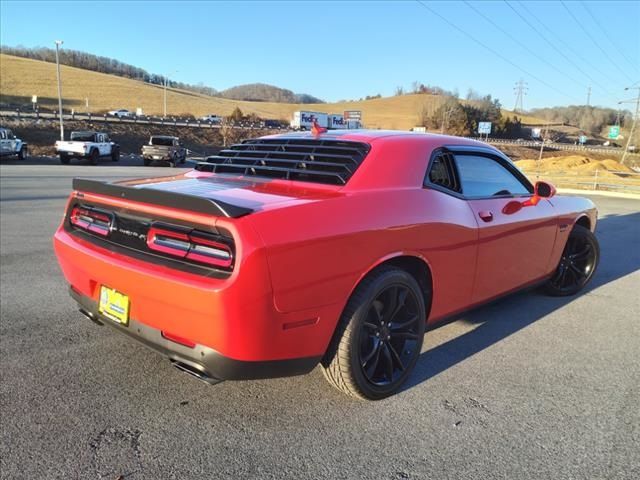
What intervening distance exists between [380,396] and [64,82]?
103 m

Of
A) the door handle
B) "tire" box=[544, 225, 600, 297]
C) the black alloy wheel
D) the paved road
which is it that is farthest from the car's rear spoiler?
"tire" box=[544, 225, 600, 297]

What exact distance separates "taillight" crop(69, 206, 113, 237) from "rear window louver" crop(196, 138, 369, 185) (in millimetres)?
1041

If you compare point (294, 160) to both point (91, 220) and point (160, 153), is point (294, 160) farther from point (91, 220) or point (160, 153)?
point (160, 153)


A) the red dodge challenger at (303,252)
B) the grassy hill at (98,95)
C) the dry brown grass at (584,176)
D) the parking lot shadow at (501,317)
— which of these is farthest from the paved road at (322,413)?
the grassy hill at (98,95)

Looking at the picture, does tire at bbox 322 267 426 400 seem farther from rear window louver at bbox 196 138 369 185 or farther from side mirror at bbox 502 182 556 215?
side mirror at bbox 502 182 556 215

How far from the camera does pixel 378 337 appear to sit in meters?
3.03

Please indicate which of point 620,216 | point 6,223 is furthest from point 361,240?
point 620,216

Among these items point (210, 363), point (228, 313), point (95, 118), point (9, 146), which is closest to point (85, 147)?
point (9, 146)

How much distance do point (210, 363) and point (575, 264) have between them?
176 inches

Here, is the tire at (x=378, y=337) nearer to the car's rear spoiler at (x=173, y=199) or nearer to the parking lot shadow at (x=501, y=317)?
the parking lot shadow at (x=501, y=317)

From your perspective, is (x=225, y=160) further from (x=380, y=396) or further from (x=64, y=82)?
(x=64, y=82)

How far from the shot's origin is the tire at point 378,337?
2.79 metres

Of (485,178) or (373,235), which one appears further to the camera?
(485,178)

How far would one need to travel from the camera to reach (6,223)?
8289mm
